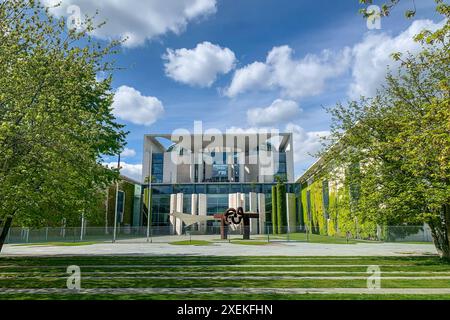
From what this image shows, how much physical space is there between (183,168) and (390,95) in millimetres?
65425

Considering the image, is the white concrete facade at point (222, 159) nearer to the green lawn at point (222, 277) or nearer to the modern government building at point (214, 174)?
the modern government building at point (214, 174)

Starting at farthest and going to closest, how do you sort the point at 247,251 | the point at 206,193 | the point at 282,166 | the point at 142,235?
the point at 282,166, the point at 206,193, the point at 142,235, the point at 247,251

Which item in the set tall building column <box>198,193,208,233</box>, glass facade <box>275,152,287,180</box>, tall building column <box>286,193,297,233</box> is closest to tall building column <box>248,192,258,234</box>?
tall building column <box>286,193,297,233</box>

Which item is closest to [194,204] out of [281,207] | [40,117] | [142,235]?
[142,235]

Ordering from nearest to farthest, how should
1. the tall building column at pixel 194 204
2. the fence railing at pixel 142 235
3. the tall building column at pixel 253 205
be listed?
the fence railing at pixel 142 235 → the tall building column at pixel 253 205 → the tall building column at pixel 194 204

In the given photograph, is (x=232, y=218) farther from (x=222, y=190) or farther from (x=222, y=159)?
(x=222, y=159)

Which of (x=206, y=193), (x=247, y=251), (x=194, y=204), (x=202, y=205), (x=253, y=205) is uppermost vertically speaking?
(x=206, y=193)

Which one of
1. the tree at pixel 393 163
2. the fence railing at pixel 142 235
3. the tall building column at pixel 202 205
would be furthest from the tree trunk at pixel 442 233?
the tall building column at pixel 202 205

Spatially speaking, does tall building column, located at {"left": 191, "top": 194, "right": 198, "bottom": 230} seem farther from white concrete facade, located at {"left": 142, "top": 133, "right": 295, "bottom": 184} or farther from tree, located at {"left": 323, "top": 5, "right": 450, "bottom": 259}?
tree, located at {"left": 323, "top": 5, "right": 450, "bottom": 259}

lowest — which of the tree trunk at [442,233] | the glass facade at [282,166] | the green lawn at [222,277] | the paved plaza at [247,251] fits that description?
the paved plaza at [247,251]

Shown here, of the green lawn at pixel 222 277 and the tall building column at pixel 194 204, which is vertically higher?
the tall building column at pixel 194 204
